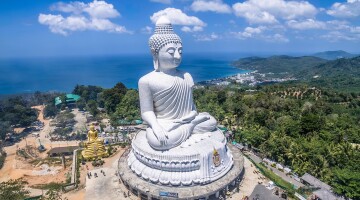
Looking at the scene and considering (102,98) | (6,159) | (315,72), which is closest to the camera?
(6,159)

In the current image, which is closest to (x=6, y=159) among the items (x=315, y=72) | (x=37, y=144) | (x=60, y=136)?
(x=37, y=144)

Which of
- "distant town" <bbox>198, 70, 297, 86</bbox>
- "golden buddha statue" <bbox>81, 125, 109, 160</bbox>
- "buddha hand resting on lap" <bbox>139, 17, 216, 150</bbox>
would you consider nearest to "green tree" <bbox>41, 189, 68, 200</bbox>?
"golden buddha statue" <bbox>81, 125, 109, 160</bbox>

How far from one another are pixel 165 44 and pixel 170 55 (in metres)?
0.79

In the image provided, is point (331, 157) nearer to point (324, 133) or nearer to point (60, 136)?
point (324, 133)

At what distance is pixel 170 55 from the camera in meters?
19.2

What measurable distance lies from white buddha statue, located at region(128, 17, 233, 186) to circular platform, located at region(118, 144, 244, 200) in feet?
1.08

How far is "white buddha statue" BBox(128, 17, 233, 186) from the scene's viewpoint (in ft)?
58.1

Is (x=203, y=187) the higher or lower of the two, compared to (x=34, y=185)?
higher

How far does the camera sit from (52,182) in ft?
74.6

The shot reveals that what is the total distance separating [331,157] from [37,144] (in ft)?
100

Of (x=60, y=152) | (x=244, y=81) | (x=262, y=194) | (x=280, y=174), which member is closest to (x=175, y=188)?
(x=262, y=194)

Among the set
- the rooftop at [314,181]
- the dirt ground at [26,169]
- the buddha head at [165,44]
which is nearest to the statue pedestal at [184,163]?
the buddha head at [165,44]

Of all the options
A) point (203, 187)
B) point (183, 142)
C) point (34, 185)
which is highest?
point (183, 142)

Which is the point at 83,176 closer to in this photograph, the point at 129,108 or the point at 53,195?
the point at 53,195
